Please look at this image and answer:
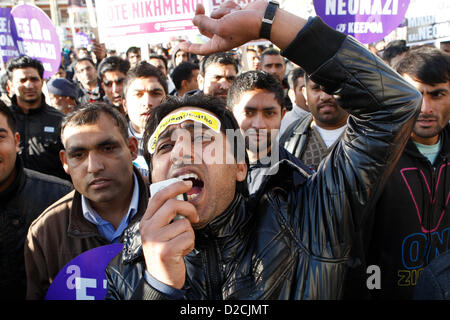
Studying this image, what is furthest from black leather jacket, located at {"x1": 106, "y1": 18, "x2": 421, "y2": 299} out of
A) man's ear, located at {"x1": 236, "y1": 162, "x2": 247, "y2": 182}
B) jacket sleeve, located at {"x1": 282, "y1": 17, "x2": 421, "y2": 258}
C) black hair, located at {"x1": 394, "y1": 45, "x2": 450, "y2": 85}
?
black hair, located at {"x1": 394, "y1": 45, "x2": 450, "y2": 85}

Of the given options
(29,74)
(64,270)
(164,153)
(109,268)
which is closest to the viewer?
(109,268)

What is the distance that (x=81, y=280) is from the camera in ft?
6.49

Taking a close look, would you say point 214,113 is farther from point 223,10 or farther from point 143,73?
point 143,73

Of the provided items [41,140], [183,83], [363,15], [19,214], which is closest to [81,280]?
[19,214]

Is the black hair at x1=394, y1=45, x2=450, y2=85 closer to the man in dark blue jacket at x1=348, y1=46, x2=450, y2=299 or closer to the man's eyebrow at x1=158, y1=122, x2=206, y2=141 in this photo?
the man in dark blue jacket at x1=348, y1=46, x2=450, y2=299

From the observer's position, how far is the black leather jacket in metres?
1.31

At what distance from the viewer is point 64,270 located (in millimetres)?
1994

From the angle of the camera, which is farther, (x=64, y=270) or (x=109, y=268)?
(x=64, y=270)

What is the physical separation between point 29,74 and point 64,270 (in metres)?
3.66

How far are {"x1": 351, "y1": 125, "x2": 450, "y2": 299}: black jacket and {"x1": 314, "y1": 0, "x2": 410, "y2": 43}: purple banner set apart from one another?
65.2 inches

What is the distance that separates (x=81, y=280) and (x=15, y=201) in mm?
872

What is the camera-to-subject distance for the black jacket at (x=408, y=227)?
239cm
